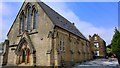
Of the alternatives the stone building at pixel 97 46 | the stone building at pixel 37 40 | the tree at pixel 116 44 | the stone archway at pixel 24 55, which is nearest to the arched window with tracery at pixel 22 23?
the stone building at pixel 37 40

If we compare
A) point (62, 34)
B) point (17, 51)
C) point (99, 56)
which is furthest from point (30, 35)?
point (99, 56)

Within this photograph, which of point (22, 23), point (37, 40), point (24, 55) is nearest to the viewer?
point (37, 40)

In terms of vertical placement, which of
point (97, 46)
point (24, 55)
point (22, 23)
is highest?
point (22, 23)

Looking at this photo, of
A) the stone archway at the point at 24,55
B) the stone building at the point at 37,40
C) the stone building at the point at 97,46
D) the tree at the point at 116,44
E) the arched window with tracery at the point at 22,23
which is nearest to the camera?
the stone building at the point at 37,40

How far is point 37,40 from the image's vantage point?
2567 cm

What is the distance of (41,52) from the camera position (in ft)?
80.6

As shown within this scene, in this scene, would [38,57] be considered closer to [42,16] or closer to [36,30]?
[36,30]

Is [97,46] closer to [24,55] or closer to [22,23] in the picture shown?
[22,23]

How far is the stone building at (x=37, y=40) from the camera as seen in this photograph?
2353 centimetres

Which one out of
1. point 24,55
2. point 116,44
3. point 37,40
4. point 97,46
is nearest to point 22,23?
point 37,40

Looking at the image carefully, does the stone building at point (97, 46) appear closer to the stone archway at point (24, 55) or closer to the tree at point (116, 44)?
the tree at point (116, 44)

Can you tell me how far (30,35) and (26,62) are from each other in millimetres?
4931

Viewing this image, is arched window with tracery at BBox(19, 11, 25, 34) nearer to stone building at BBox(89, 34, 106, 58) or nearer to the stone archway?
the stone archway

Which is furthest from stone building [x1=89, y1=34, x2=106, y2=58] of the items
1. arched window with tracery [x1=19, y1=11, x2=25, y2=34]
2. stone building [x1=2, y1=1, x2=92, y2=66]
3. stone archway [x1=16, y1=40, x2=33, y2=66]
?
stone archway [x1=16, y1=40, x2=33, y2=66]
